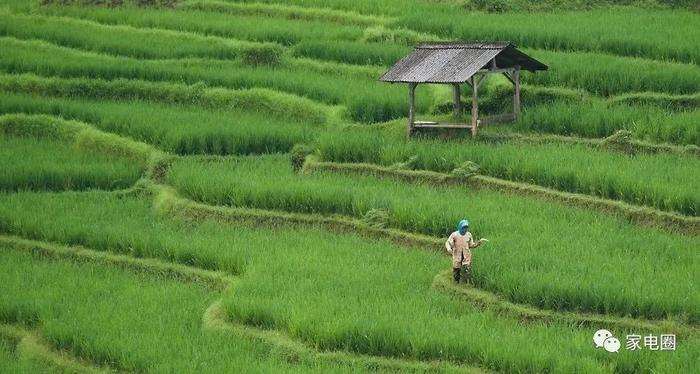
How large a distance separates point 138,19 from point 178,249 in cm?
981

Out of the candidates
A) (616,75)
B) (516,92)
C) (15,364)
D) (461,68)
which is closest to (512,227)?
(461,68)

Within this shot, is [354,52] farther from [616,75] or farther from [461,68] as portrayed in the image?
[616,75]

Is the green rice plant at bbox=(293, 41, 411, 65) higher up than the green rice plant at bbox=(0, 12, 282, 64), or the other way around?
the green rice plant at bbox=(293, 41, 411, 65)

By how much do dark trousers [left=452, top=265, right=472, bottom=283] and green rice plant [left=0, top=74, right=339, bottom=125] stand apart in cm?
581

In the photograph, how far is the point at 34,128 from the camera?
63.3ft

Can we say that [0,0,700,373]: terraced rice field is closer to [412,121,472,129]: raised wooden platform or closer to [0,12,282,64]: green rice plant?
[0,12,282,64]: green rice plant

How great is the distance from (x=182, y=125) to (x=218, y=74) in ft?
7.34

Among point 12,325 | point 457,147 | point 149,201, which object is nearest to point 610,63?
point 457,147

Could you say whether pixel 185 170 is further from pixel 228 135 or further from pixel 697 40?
pixel 697 40

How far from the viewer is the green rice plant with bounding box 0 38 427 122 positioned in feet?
61.1

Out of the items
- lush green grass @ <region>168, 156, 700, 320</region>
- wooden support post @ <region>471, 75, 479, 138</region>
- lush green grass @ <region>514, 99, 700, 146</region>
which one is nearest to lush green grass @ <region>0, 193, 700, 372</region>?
lush green grass @ <region>168, 156, 700, 320</region>

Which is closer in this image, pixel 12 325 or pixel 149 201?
pixel 12 325

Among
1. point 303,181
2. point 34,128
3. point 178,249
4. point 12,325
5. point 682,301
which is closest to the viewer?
point 682,301

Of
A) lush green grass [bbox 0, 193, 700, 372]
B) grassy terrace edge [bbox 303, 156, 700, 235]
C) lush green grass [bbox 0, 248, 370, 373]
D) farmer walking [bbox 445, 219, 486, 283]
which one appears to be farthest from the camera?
grassy terrace edge [bbox 303, 156, 700, 235]
